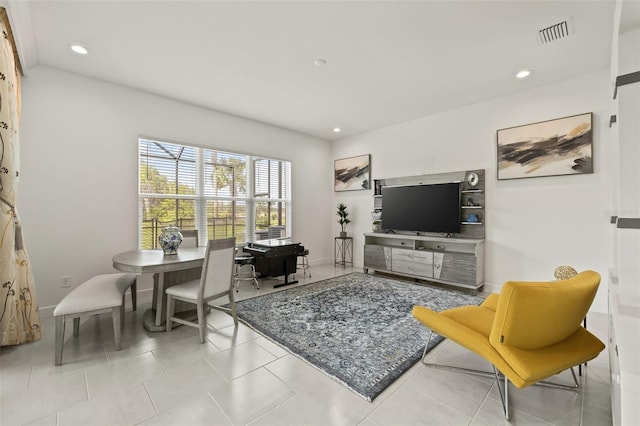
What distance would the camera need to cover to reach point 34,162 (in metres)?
3.12

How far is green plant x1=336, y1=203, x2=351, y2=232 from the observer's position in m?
5.98

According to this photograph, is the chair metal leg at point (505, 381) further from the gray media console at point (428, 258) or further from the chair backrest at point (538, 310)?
the gray media console at point (428, 258)

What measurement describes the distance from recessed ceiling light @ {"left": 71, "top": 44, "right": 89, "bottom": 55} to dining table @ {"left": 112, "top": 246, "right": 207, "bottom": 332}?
217cm

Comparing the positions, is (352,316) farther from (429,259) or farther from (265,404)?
(429,259)

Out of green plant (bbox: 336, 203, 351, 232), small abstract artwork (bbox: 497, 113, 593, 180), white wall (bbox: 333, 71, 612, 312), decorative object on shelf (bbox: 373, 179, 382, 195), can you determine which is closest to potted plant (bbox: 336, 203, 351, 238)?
green plant (bbox: 336, 203, 351, 232)

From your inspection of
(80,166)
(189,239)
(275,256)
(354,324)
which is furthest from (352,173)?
(80,166)

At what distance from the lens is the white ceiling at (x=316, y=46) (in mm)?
2322

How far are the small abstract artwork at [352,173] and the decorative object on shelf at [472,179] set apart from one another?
1933 mm

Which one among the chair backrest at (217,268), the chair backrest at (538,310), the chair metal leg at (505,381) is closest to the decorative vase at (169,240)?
the chair backrest at (217,268)

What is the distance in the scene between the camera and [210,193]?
4.62 meters

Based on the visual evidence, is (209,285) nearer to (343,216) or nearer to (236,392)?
(236,392)

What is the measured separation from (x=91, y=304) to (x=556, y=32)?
476cm

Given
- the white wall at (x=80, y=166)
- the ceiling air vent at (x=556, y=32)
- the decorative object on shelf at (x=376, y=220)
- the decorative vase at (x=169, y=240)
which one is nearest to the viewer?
the ceiling air vent at (x=556, y=32)

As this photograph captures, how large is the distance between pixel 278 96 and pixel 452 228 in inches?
134
